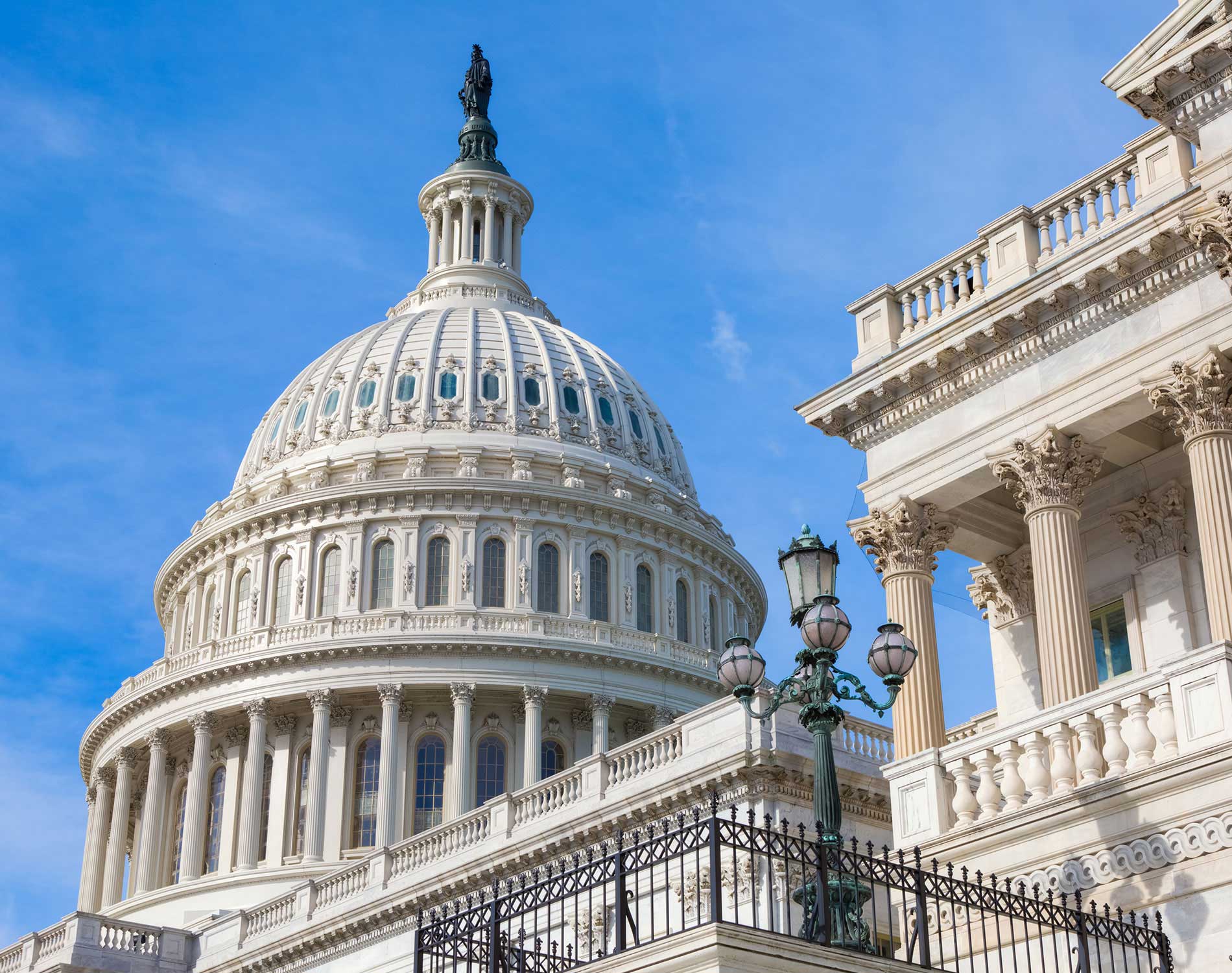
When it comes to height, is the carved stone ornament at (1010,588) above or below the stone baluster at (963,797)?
above

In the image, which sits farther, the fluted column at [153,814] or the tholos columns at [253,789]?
the fluted column at [153,814]

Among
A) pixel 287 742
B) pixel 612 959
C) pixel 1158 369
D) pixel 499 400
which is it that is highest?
pixel 499 400

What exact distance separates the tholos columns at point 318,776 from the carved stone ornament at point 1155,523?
155ft

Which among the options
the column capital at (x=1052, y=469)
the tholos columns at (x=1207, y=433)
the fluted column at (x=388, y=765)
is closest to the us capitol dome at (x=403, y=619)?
the fluted column at (x=388, y=765)

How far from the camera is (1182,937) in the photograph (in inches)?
683

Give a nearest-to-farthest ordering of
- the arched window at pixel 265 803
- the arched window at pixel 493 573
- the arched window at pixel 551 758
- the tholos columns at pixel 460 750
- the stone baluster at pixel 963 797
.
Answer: the stone baluster at pixel 963 797
the tholos columns at pixel 460 750
the arched window at pixel 265 803
the arched window at pixel 551 758
the arched window at pixel 493 573

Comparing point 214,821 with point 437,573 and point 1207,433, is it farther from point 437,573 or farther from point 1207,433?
point 1207,433

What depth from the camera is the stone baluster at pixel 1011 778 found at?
19703 mm

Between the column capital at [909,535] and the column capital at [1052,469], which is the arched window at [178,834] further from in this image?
the column capital at [1052,469]

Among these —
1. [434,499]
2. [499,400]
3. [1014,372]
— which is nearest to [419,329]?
[499,400]

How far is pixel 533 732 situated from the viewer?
229ft

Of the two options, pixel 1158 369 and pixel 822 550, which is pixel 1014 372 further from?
pixel 822 550

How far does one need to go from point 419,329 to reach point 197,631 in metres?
18.2

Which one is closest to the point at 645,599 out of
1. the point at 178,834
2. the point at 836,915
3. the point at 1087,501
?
the point at 178,834
